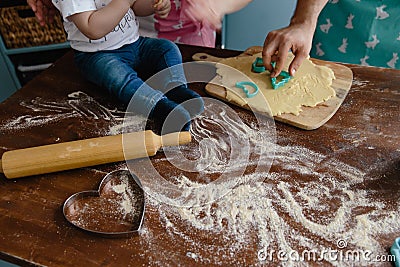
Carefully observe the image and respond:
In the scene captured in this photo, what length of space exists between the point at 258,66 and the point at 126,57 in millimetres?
316

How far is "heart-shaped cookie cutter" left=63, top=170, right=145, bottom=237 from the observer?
0.58 m

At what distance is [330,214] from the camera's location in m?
0.58

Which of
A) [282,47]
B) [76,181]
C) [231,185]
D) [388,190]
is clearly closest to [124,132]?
[76,181]

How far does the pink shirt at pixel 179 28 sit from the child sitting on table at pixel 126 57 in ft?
0.76

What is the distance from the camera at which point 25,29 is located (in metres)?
1.36

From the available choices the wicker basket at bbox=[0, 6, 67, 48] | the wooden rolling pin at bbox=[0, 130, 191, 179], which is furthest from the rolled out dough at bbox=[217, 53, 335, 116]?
the wicker basket at bbox=[0, 6, 67, 48]

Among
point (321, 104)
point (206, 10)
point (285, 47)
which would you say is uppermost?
point (206, 10)

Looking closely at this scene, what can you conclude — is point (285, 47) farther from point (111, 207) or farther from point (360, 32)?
point (111, 207)

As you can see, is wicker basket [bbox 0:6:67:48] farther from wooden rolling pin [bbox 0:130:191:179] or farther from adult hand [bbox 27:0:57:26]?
wooden rolling pin [bbox 0:130:191:179]

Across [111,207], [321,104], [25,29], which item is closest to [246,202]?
[111,207]

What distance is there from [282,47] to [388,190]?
0.37 m

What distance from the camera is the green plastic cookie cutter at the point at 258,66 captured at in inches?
34.8

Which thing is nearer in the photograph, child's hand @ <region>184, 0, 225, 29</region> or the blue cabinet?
child's hand @ <region>184, 0, 225, 29</region>

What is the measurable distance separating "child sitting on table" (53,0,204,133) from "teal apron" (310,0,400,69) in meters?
0.46
